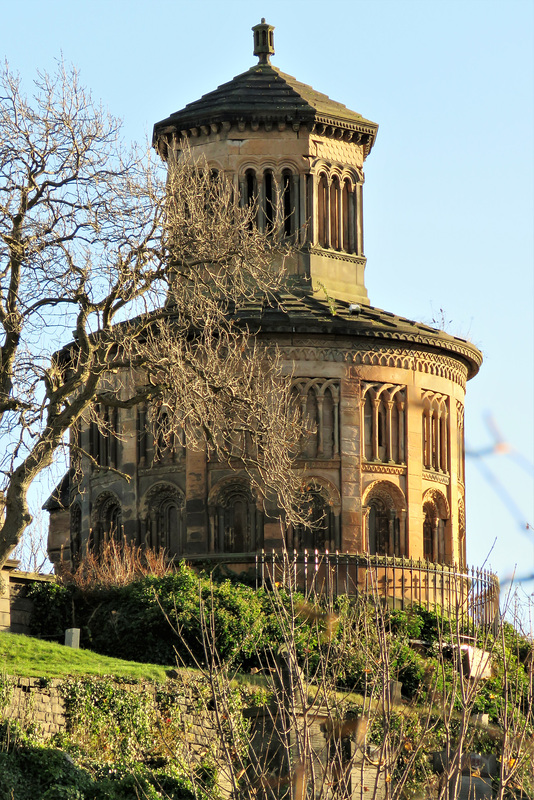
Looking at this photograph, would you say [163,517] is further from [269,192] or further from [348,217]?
[348,217]

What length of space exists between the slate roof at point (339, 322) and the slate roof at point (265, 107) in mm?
5100

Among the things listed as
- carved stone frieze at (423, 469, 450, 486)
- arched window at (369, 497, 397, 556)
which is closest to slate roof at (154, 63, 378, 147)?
carved stone frieze at (423, 469, 450, 486)

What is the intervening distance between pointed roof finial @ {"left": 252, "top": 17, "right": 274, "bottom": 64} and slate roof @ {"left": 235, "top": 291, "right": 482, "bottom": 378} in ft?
28.5

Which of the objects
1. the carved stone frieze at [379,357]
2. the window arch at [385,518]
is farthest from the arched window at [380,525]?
the carved stone frieze at [379,357]

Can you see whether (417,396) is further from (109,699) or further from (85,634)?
(109,699)

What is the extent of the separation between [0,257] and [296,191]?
55.7 ft

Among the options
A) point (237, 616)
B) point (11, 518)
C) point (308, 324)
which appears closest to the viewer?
point (11, 518)

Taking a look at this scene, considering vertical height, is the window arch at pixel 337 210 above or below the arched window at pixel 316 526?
above

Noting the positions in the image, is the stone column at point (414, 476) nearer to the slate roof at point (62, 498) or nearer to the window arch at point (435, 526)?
the window arch at point (435, 526)

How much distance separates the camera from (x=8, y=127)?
93.4 feet

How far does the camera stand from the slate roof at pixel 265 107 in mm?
43625

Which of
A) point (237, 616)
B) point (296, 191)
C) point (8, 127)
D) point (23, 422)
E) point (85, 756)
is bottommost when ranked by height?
point (85, 756)

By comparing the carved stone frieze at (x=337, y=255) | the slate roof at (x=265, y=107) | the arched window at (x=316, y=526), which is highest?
the slate roof at (x=265, y=107)

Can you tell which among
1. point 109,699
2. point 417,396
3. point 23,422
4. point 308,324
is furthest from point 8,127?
point 417,396
